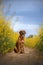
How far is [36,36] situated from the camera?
9.84 feet

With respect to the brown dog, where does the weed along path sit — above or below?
below

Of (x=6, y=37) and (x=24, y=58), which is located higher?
(x=6, y=37)

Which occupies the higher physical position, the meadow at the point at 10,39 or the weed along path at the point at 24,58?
the meadow at the point at 10,39

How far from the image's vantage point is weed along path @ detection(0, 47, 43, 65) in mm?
2945

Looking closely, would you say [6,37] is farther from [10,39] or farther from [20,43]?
[20,43]

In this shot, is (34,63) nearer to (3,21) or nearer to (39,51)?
(39,51)

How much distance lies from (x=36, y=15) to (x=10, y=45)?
0.58m

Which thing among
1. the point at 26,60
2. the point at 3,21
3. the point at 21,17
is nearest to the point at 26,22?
the point at 21,17

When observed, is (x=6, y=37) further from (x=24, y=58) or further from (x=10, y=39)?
(x=24, y=58)

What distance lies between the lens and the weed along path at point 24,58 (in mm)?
2945

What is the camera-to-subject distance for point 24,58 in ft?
9.69

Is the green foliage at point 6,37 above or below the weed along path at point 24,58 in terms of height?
above

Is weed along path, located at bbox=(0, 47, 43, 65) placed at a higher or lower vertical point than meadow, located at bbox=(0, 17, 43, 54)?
lower

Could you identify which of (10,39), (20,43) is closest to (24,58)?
(20,43)
